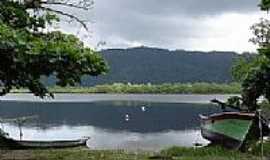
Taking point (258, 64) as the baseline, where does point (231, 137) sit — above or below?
below

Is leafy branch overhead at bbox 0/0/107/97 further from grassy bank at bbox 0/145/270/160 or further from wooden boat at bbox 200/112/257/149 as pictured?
wooden boat at bbox 200/112/257/149

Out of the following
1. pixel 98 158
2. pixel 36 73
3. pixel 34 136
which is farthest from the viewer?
pixel 34 136

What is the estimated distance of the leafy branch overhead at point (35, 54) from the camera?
1675 centimetres

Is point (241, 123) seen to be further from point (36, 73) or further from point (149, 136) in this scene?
point (149, 136)

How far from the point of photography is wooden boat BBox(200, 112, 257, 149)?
2414 centimetres

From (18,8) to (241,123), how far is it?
10.3m

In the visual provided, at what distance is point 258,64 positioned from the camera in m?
24.7

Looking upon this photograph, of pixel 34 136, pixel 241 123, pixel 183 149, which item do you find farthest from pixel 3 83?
pixel 34 136

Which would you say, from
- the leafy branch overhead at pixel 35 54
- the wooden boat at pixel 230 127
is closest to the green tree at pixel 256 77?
the wooden boat at pixel 230 127

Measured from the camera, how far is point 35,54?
16812 millimetres

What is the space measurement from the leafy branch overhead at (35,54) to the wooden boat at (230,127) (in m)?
7.98

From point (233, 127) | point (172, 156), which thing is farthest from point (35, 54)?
point (233, 127)

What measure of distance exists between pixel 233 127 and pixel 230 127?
29 cm

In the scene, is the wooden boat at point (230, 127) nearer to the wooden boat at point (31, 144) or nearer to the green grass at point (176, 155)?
the green grass at point (176, 155)
